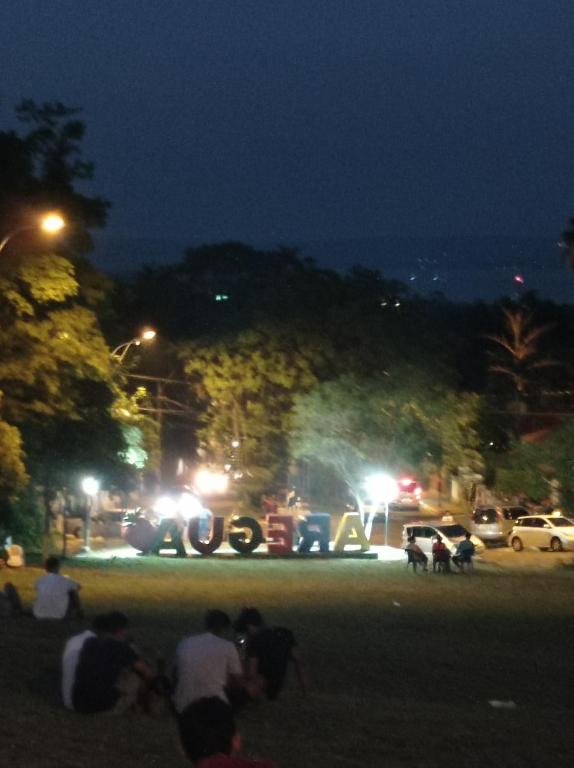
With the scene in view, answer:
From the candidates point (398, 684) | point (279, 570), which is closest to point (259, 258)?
point (279, 570)

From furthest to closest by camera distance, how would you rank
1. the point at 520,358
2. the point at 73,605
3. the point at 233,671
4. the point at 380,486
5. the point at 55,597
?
the point at 520,358, the point at 380,486, the point at 73,605, the point at 55,597, the point at 233,671

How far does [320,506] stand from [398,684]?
60.1 m

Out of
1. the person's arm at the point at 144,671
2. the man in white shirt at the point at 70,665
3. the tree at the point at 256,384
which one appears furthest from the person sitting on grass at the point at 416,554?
A: the person's arm at the point at 144,671

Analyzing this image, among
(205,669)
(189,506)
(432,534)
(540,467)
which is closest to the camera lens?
(205,669)

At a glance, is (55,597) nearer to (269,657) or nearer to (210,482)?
(269,657)

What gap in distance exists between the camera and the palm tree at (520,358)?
74.0 m

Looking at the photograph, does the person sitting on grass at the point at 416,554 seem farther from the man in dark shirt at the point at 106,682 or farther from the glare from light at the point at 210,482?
the man in dark shirt at the point at 106,682

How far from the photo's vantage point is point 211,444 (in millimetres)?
64250

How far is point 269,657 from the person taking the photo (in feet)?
45.9

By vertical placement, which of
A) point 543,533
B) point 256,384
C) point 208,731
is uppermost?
Answer: point 256,384

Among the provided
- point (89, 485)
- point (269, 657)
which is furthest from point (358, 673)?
point (89, 485)

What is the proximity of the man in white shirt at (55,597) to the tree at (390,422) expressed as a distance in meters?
39.0

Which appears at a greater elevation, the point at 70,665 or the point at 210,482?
the point at 210,482

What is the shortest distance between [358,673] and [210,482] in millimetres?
53669
